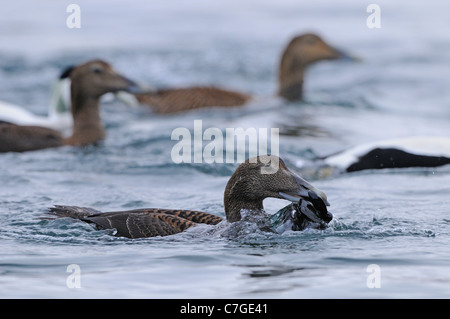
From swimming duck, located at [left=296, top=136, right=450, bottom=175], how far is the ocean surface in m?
0.09

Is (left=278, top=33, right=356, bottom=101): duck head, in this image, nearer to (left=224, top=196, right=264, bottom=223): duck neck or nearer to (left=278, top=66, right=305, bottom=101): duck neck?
(left=278, top=66, right=305, bottom=101): duck neck

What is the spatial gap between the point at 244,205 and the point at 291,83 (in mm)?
7032

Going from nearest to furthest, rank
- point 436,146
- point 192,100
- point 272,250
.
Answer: point 272,250 < point 436,146 < point 192,100

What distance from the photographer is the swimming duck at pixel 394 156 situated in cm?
895

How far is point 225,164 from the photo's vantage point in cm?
952

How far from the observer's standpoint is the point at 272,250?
6348 mm

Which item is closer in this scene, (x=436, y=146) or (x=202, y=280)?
(x=202, y=280)

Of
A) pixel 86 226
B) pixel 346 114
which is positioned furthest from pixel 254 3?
pixel 86 226

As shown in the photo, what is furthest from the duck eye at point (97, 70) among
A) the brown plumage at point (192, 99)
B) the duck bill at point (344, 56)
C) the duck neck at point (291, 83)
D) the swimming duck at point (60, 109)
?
the duck bill at point (344, 56)

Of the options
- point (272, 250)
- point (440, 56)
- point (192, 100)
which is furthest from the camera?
point (440, 56)

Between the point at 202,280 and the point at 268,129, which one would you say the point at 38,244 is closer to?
the point at 202,280

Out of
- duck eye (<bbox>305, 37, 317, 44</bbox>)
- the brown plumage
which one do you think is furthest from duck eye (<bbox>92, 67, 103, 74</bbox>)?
duck eye (<bbox>305, 37, 317, 44</bbox>)

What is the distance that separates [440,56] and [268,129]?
5723mm

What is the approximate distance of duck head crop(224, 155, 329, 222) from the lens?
6305 millimetres
